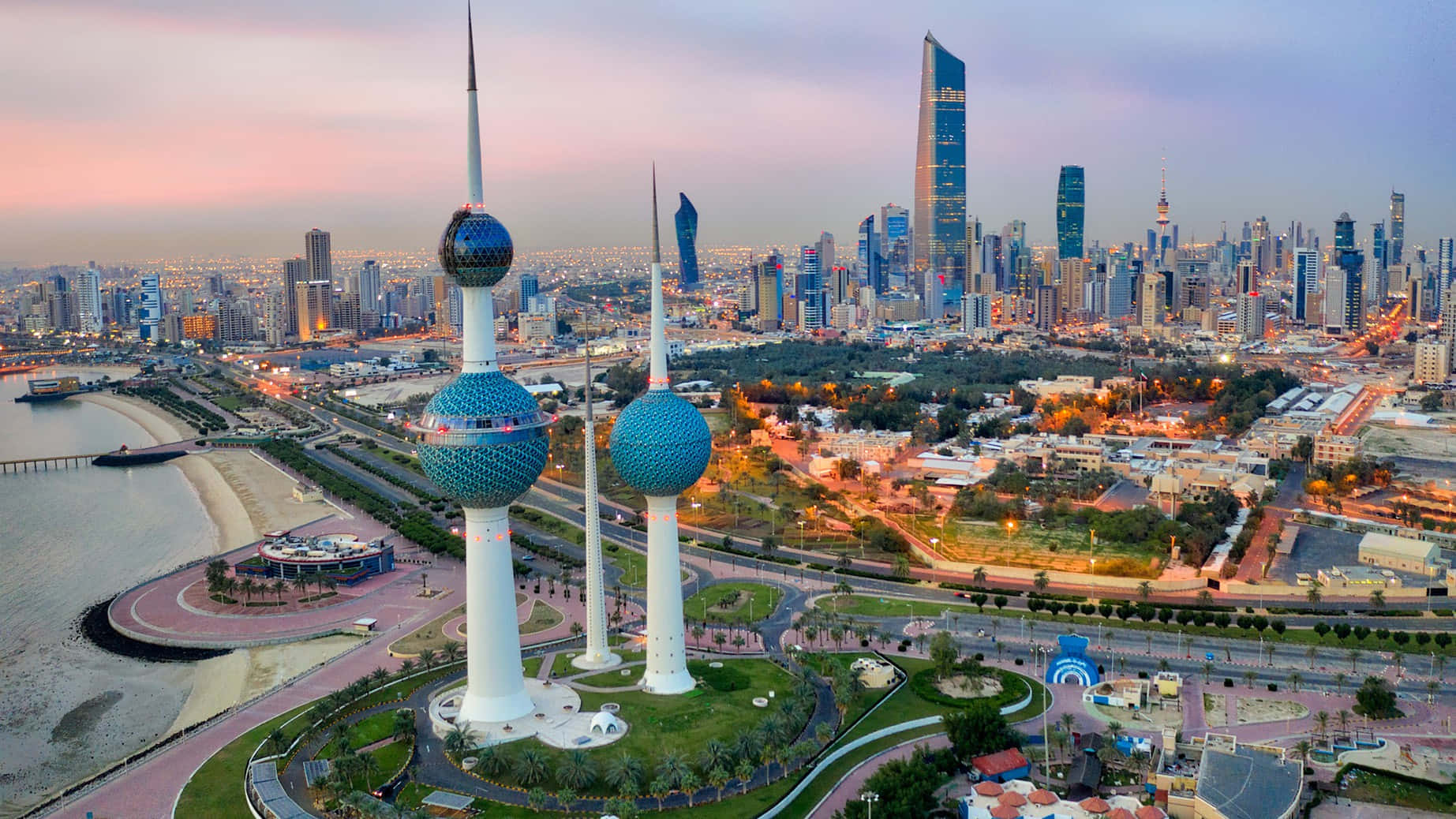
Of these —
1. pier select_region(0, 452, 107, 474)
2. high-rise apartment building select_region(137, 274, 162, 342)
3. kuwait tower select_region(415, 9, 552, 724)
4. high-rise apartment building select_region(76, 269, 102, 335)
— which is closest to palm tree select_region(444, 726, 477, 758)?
kuwait tower select_region(415, 9, 552, 724)

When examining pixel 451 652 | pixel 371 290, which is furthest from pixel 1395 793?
pixel 371 290

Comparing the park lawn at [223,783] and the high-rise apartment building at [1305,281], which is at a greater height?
the high-rise apartment building at [1305,281]

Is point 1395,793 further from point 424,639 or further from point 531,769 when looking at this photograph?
point 424,639

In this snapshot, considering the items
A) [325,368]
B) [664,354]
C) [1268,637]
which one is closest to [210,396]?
[325,368]

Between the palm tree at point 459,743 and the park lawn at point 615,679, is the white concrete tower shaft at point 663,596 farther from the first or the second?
the palm tree at point 459,743

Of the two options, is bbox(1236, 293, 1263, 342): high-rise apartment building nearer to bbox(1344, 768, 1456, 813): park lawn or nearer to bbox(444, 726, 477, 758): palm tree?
bbox(1344, 768, 1456, 813): park lawn

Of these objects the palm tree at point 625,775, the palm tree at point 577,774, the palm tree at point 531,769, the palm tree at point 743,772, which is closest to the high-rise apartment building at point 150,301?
the palm tree at point 531,769
